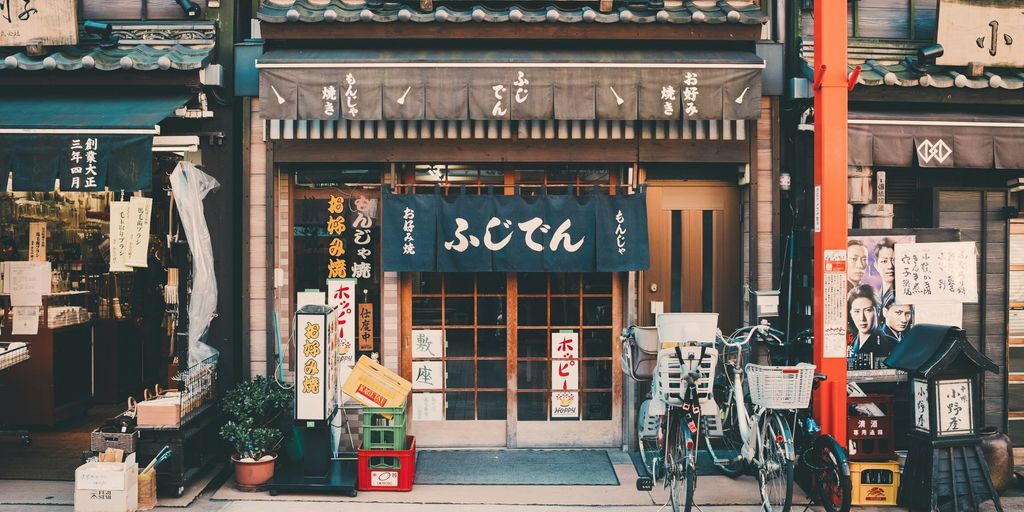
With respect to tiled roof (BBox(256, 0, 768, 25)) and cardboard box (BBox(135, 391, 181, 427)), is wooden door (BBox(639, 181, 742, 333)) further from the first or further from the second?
cardboard box (BBox(135, 391, 181, 427))

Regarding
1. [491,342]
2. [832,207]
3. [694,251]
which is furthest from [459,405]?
[832,207]

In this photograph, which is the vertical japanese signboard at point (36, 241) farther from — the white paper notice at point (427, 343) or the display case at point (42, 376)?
the white paper notice at point (427, 343)

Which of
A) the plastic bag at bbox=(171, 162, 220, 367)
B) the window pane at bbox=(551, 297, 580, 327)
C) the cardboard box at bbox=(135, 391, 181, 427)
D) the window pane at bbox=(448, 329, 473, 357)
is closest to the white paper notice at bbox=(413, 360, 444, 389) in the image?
the window pane at bbox=(448, 329, 473, 357)

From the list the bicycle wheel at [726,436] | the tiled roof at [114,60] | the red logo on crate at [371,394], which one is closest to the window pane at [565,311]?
the bicycle wheel at [726,436]

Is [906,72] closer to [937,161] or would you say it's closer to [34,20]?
[937,161]

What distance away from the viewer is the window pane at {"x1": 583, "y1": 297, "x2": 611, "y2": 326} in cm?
918

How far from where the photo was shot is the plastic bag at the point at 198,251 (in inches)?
320

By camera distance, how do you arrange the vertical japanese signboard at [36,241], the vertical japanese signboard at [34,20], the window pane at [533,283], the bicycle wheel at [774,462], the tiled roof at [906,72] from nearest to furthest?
the bicycle wheel at [774,462], the tiled roof at [906,72], the vertical japanese signboard at [34,20], the window pane at [533,283], the vertical japanese signboard at [36,241]

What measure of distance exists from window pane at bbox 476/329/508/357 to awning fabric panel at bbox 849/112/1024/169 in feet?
15.9

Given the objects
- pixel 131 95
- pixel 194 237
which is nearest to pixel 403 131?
pixel 194 237

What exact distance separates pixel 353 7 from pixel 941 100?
7.40 metres

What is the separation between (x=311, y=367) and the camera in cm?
759

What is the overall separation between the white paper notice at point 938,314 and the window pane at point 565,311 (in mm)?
4054

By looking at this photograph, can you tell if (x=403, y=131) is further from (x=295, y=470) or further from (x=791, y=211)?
(x=791, y=211)
